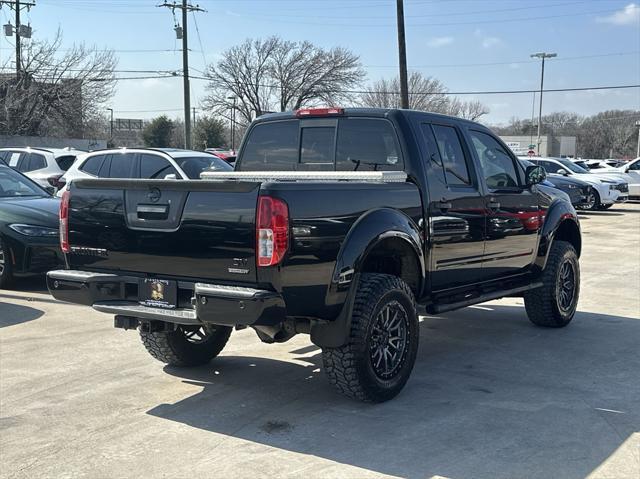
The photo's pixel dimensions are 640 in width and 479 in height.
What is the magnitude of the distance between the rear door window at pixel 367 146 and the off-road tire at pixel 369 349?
1067 mm

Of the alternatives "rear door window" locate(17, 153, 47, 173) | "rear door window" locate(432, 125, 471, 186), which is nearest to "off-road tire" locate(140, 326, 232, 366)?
"rear door window" locate(432, 125, 471, 186)

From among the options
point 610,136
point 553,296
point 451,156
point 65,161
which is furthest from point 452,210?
point 610,136

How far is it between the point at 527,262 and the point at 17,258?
20.1 feet

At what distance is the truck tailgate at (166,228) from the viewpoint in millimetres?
4211

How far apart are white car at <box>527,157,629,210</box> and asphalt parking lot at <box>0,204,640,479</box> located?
54.5 ft

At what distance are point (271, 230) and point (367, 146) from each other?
1840 mm

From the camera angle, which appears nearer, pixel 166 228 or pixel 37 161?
pixel 166 228

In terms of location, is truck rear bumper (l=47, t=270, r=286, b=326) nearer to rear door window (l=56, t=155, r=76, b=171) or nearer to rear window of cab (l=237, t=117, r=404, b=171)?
rear window of cab (l=237, t=117, r=404, b=171)

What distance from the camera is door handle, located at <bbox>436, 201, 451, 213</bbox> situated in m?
5.53

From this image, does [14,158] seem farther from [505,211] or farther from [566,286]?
[566,286]

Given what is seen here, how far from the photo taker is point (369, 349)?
4691mm

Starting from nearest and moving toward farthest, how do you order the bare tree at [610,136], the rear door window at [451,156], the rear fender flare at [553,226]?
the rear door window at [451,156] → the rear fender flare at [553,226] → the bare tree at [610,136]

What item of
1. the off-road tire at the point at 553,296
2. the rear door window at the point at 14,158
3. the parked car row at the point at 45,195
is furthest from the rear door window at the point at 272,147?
the rear door window at the point at 14,158

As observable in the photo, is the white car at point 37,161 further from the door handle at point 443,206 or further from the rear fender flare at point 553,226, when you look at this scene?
the door handle at point 443,206
